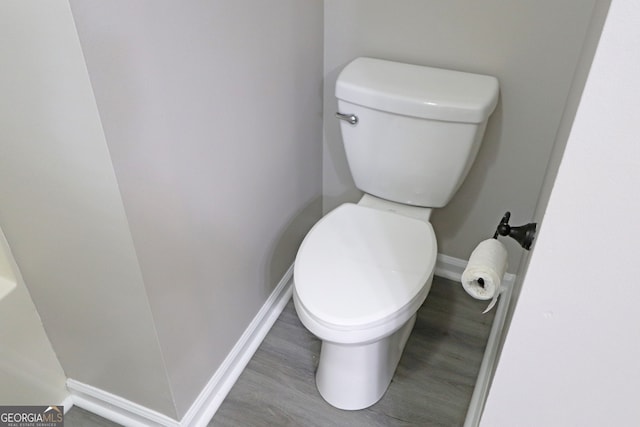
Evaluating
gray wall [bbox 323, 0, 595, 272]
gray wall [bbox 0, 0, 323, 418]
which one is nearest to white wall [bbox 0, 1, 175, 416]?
gray wall [bbox 0, 0, 323, 418]

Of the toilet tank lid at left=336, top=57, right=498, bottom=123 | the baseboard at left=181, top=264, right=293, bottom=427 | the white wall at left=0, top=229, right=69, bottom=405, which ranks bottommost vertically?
the baseboard at left=181, top=264, right=293, bottom=427

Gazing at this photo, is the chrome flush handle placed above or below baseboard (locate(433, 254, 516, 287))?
above

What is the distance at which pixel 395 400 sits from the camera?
4.96ft

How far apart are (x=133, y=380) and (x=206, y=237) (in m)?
0.40

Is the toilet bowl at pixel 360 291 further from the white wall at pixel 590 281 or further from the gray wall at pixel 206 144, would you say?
the white wall at pixel 590 281

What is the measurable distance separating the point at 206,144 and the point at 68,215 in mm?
311

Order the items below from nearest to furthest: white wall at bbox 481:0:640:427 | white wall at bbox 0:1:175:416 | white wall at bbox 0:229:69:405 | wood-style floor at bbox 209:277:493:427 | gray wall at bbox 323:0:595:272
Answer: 1. white wall at bbox 481:0:640:427
2. white wall at bbox 0:1:175:416
3. white wall at bbox 0:229:69:405
4. gray wall at bbox 323:0:595:272
5. wood-style floor at bbox 209:277:493:427

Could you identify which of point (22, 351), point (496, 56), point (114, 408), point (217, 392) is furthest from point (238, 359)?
point (496, 56)

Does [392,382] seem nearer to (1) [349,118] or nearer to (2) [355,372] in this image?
(2) [355,372]

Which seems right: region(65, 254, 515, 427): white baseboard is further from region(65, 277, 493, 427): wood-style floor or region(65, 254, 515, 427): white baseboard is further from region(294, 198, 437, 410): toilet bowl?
region(294, 198, 437, 410): toilet bowl

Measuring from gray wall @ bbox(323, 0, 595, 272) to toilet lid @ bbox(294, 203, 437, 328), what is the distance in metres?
0.34

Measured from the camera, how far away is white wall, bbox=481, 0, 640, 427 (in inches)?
19.7

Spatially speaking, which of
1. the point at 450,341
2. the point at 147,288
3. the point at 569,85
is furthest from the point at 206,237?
the point at 569,85

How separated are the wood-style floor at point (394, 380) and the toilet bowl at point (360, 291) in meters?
0.04
